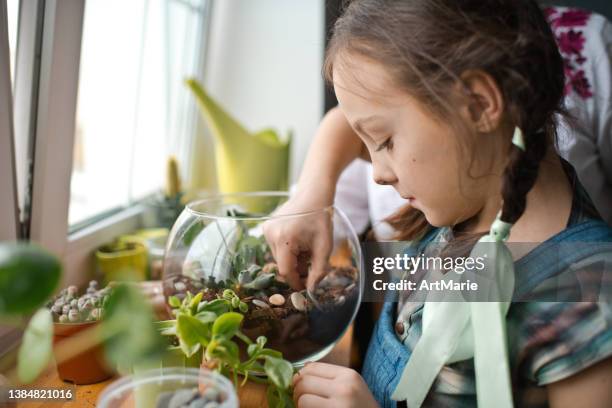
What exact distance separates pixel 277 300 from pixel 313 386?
0.31ft

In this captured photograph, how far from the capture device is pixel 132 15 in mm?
1117

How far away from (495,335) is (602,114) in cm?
60

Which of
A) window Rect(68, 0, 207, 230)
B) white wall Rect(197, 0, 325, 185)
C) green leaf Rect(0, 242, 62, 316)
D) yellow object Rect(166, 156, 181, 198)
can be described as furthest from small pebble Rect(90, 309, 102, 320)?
white wall Rect(197, 0, 325, 185)

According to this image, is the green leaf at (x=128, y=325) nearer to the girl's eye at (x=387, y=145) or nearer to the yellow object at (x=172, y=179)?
the girl's eye at (x=387, y=145)

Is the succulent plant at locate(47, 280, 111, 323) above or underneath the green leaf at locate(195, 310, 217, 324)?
underneath

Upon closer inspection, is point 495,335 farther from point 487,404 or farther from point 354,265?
point 354,265

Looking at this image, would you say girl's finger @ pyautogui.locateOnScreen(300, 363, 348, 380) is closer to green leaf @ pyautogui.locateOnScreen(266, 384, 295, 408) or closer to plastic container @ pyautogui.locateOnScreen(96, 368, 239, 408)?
green leaf @ pyautogui.locateOnScreen(266, 384, 295, 408)

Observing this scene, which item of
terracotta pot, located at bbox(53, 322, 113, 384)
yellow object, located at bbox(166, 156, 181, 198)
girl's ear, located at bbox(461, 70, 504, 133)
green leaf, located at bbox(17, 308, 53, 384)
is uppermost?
girl's ear, located at bbox(461, 70, 504, 133)

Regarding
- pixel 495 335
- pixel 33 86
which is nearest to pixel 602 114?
pixel 495 335

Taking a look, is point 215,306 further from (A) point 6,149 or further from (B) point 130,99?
(B) point 130,99

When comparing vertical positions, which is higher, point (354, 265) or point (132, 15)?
point (132, 15)

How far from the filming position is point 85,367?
551 mm

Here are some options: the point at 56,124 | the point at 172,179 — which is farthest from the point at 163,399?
the point at 172,179

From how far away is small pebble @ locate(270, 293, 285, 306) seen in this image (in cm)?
52
